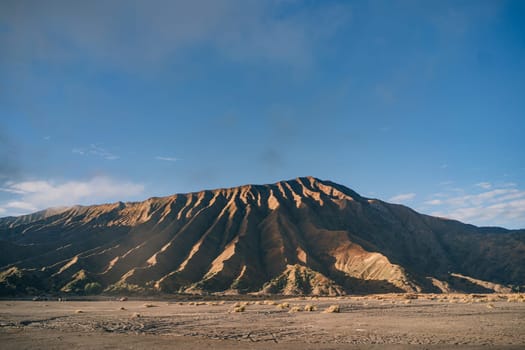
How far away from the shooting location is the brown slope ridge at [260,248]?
94.4m

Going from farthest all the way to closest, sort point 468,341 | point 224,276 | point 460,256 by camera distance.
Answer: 1. point 460,256
2. point 224,276
3. point 468,341

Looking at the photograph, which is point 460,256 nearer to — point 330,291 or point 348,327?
point 330,291

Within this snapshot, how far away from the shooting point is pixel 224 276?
97562 millimetres

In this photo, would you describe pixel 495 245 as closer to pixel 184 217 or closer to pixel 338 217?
pixel 338 217

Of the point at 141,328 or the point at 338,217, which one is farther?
the point at 338,217

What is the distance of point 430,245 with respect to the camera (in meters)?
135

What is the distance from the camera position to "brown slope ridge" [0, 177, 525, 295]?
310 feet

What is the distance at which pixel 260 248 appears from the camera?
11781 centimetres

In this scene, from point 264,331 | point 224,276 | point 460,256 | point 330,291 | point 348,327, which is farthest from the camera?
point 460,256

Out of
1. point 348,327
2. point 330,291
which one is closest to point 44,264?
point 330,291

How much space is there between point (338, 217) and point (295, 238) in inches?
1029

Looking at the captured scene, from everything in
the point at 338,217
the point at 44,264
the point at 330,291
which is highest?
the point at 338,217

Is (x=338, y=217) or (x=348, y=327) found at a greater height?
(x=338, y=217)

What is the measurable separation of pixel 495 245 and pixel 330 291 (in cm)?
7348
